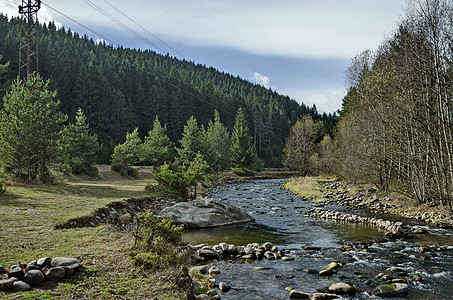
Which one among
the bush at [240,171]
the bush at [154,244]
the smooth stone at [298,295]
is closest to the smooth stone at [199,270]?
the bush at [154,244]

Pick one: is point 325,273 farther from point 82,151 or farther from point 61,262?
point 82,151

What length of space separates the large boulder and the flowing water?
1.94 ft

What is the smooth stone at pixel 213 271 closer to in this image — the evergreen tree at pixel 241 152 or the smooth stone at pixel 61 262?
the smooth stone at pixel 61 262

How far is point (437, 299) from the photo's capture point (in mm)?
6402

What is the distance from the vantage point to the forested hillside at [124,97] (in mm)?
60719

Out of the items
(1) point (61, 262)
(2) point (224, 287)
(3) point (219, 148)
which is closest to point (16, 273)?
(1) point (61, 262)

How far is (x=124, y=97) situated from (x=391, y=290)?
74777mm

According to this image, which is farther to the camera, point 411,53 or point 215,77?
point 215,77

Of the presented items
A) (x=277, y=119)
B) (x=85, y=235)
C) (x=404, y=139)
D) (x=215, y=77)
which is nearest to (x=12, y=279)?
(x=85, y=235)

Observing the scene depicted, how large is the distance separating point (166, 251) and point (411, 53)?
48.7 feet

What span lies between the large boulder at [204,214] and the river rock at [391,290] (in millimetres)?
8383

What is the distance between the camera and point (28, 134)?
17.0 metres

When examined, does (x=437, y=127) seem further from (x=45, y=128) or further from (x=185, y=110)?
(x=185, y=110)

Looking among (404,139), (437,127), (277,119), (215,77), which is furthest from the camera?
(215,77)
